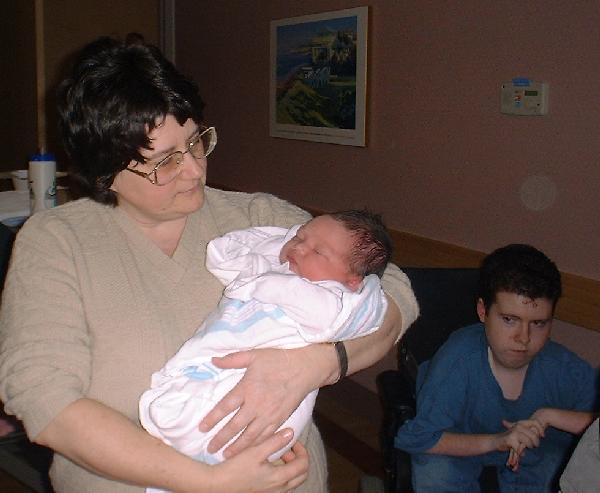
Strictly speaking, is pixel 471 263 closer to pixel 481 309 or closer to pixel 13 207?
pixel 481 309

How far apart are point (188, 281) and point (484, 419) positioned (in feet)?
3.95

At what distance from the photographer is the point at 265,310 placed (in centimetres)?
139

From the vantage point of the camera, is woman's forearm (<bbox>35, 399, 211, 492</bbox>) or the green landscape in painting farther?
the green landscape in painting

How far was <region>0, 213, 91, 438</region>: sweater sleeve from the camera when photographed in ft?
3.95

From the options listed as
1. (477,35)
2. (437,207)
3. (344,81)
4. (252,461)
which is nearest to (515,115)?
(477,35)

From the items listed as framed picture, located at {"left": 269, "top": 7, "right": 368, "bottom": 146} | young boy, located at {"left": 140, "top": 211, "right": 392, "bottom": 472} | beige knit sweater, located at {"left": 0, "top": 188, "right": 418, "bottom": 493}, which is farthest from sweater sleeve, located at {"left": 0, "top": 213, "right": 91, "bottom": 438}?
framed picture, located at {"left": 269, "top": 7, "right": 368, "bottom": 146}

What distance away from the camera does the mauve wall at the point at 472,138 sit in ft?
8.68

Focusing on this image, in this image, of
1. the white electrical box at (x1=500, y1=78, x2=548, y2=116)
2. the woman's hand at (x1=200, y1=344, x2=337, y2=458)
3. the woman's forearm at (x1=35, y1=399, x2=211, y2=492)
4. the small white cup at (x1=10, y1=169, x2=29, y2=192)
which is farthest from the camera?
the small white cup at (x1=10, y1=169, x2=29, y2=192)

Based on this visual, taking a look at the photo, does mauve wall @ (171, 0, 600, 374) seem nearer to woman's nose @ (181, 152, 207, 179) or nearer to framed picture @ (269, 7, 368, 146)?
framed picture @ (269, 7, 368, 146)

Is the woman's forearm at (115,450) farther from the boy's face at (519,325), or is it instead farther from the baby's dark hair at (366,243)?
the boy's face at (519,325)

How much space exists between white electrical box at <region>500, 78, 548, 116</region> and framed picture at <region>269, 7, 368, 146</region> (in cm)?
94

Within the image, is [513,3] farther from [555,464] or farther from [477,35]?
[555,464]

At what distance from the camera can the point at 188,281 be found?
58.9 inches

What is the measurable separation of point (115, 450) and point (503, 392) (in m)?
1.46
